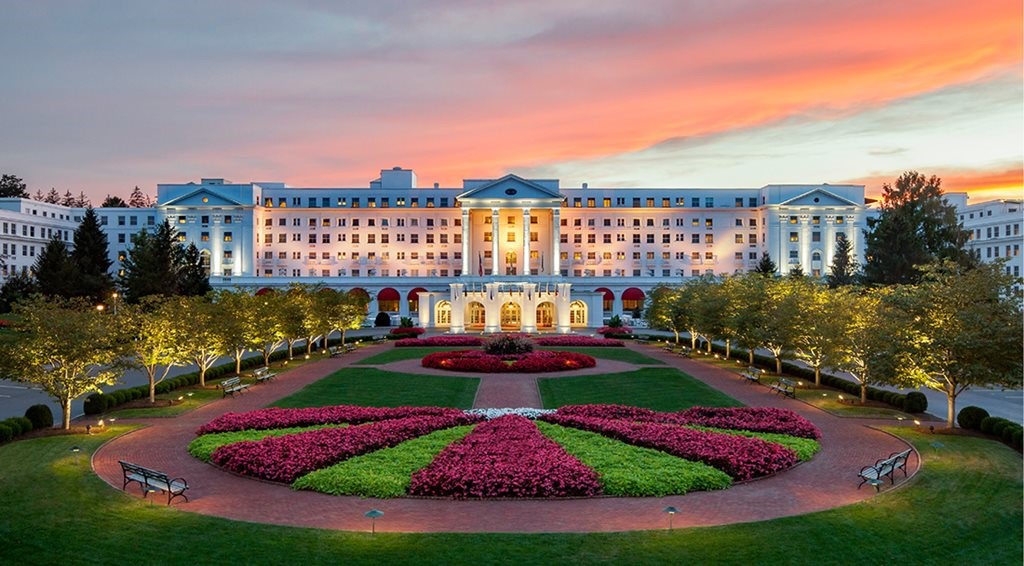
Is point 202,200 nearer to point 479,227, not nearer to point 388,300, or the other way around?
point 388,300

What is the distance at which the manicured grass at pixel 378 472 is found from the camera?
2178 cm

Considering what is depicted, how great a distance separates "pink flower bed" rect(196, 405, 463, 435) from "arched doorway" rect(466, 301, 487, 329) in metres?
61.9

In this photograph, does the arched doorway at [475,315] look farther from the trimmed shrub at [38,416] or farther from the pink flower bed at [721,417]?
the trimmed shrub at [38,416]

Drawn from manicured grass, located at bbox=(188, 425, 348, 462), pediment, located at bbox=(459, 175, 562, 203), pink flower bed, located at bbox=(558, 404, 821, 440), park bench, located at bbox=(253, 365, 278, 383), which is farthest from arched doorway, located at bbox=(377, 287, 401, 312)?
manicured grass, located at bbox=(188, 425, 348, 462)

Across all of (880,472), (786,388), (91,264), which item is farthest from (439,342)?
(880,472)

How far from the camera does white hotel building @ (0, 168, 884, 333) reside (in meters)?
120

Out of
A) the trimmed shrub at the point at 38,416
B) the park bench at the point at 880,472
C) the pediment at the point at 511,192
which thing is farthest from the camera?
the pediment at the point at 511,192

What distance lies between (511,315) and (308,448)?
72.2 metres

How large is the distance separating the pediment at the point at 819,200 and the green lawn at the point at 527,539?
110 m

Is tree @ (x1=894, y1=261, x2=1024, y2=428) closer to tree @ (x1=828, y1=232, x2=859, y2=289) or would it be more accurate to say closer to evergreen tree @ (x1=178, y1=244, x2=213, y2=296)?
tree @ (x1=828, y1=232, x2=859, y2=289)

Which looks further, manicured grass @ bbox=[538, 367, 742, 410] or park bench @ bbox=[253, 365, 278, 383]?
park bench @ bbox=[253, 365, 278, 383]

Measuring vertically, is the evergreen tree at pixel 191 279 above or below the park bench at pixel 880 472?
above

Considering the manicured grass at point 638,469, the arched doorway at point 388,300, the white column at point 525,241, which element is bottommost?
the manicured grass at point 638,469

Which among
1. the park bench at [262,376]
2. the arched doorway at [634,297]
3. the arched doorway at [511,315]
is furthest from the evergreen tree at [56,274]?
the arched doorway at [634,297]
